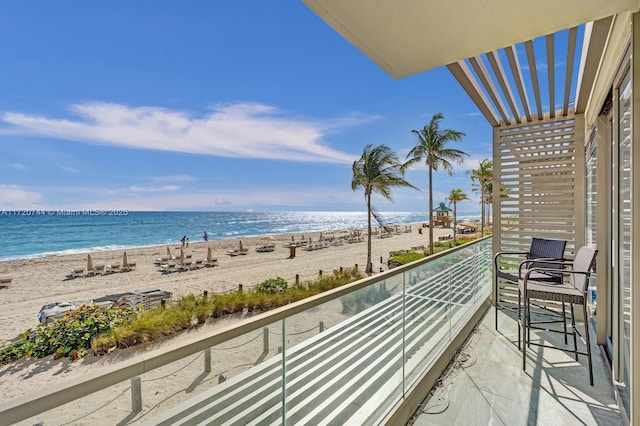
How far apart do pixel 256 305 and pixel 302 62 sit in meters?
28.8

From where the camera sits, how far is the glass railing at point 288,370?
29.8 inches

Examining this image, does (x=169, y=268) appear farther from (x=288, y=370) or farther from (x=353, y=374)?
(x=288, y=370)

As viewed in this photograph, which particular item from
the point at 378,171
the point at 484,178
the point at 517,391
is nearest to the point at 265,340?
the point at 517,391

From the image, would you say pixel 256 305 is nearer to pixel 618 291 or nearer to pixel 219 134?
pixel 618 291

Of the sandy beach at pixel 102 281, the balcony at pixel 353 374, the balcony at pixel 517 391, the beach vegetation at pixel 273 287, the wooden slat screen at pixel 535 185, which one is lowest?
the sandy beach at pixel 102 281

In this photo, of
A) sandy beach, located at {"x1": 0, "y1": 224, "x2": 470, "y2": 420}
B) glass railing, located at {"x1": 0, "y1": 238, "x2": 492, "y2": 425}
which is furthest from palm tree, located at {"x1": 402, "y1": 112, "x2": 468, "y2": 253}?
glass railing, located at {"x1": 0, "y1": 238, "x2": 492, "y2": 425}

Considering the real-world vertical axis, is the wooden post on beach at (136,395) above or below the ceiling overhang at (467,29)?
below

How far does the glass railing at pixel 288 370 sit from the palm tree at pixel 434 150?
43.2ft

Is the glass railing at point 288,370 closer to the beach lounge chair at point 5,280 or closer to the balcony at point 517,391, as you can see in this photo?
the balcony at point 517,391

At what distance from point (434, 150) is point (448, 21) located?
1440cm

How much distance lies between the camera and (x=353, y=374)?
1735 mm

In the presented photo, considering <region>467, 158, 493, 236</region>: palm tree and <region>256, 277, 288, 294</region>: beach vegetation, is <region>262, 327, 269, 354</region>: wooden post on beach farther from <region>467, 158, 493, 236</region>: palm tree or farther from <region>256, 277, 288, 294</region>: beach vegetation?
<region>467, 158, 493, 236</region>: palm tree

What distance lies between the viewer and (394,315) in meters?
2.10

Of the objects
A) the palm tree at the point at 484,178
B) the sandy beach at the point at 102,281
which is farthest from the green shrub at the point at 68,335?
the palm tree at the point at 484,178
